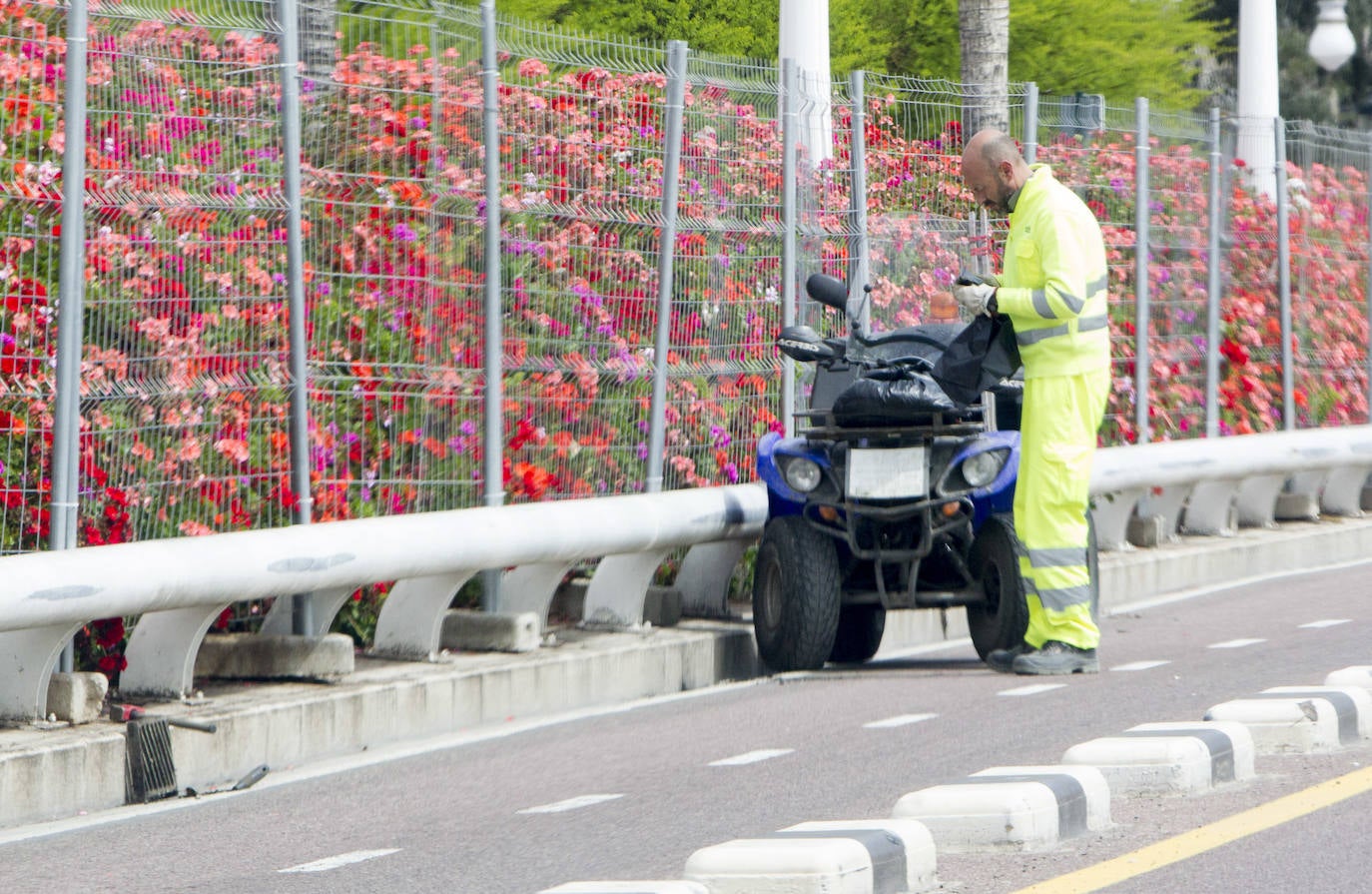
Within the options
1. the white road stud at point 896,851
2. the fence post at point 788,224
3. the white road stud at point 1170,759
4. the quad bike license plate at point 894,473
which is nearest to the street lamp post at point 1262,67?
the fence post at point 788,224

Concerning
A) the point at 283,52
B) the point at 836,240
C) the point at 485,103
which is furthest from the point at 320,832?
the point at 836,240

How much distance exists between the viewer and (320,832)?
298 inches

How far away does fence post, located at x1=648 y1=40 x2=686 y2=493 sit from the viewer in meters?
11.8

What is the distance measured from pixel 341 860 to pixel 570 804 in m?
0.97

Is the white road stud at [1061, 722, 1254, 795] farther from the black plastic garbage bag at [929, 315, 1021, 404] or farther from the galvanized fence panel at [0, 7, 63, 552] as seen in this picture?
the galvanized fence panel at [0, 7, 63, 552]

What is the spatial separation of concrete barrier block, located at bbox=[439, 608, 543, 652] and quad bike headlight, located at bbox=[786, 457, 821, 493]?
1217 mm

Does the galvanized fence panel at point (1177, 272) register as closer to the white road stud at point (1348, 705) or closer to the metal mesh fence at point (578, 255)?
the metal mesh fence at point (578, 255)

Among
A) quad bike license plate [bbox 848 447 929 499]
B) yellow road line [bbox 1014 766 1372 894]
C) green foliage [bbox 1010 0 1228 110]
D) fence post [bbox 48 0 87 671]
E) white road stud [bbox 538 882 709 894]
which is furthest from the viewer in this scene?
green foliage [bbox 1010 0 1228 110]

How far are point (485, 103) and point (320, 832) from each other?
403 centimetres

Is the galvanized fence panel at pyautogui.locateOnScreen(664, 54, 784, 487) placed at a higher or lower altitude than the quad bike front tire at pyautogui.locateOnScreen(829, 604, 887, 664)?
higher

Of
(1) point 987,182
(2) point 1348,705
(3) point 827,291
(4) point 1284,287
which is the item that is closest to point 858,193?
(3) point 827,291

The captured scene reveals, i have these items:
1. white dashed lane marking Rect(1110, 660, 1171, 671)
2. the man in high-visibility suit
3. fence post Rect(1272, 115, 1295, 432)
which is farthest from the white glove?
fence post Rect(1272, 115, 1295, 432)

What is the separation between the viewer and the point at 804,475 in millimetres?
10891

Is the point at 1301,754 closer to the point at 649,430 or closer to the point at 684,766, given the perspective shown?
the point at 684,766
